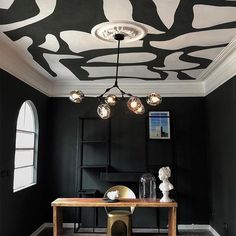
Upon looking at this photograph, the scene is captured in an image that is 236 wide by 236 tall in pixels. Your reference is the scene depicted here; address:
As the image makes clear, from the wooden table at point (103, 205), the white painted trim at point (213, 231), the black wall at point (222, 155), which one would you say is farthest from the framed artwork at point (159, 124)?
the wooden table at point (103, 205)

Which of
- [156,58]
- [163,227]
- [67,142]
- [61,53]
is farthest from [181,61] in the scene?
[163,227]

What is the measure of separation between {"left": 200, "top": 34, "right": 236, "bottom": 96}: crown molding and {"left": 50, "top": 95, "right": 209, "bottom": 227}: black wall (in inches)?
19.9

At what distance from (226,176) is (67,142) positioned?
2786mm

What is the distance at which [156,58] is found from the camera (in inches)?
144

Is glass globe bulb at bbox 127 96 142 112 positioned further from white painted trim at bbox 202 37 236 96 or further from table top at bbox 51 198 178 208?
white painted trim at bbox 202 37 236 96

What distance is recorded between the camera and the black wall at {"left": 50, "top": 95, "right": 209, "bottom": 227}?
4.89 metres

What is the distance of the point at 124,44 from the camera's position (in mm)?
3146

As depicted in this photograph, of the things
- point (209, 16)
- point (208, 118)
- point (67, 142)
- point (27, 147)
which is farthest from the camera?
point (67, 142)

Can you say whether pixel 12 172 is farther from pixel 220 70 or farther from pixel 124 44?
pixel 220 70

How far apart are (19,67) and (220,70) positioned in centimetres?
285

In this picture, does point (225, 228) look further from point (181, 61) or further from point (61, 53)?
point (61, 53)

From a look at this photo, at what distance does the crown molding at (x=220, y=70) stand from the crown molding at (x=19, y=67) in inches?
99.6

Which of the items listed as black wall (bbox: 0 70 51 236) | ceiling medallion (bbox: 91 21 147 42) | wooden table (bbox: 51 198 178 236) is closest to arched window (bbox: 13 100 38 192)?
black wall (bbox: 0 70 51 236)

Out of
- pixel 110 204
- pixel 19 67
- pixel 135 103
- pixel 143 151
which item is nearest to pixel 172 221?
pixel 110 204
